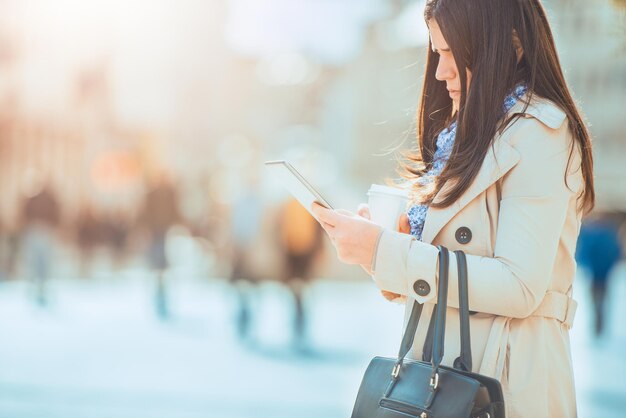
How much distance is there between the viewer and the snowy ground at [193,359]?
21.8ft

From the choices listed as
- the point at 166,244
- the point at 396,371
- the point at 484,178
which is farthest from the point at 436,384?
the point at 166,244

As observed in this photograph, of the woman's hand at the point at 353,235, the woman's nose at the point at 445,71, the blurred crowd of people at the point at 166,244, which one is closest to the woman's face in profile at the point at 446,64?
the woman's nose at the point at 445,71

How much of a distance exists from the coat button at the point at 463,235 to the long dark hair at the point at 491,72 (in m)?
0.07

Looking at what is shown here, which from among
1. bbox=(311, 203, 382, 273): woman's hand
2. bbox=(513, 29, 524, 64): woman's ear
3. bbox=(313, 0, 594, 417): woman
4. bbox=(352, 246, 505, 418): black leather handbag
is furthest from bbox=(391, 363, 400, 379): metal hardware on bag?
bbox=(513, 29, 524, 64): woman's ear

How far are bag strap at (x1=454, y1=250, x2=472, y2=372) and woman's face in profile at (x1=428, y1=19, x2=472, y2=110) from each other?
41cm

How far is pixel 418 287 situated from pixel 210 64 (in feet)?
116

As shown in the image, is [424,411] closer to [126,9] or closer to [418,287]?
[418,287]

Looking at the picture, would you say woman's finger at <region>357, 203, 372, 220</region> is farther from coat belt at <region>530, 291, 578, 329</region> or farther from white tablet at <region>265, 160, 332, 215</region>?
coat belt at <region>530, 291, 578, 329</region>

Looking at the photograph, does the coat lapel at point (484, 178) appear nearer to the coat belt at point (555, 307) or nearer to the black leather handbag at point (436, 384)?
the black leather handbag at point (436, 384)

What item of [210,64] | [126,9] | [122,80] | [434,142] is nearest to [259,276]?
[434,142]

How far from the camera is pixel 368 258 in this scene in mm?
2225

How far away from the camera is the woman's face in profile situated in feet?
7.46

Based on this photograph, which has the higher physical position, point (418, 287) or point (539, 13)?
point (539, 13)

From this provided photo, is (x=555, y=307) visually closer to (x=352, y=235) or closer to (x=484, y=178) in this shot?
(x=484, y=178)
